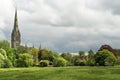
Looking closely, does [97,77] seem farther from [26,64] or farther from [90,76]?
[26,64]

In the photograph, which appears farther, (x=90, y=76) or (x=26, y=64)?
(x=26, y=64)

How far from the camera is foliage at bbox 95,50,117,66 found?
140 metres

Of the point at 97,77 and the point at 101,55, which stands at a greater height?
the point at 101,55

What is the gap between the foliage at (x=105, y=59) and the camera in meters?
140

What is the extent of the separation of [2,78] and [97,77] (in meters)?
16.3

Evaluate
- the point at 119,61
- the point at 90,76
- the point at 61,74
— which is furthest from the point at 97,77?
the point at 119,61

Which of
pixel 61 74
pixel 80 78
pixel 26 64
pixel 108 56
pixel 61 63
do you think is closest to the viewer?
pixel 80 78

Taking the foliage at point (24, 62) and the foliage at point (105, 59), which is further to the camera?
the foliage at point (24, 62)

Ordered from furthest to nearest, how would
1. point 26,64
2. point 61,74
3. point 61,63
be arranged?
point 61,63
point 26,64
point 61,74

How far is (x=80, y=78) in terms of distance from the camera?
57.5 metres

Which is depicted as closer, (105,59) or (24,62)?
(105,59)

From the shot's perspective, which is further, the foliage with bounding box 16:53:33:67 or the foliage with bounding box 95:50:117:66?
the foliage with bounding box 16:53:33:67

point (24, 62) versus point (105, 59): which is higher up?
point (24, 62)

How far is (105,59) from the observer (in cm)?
14112
